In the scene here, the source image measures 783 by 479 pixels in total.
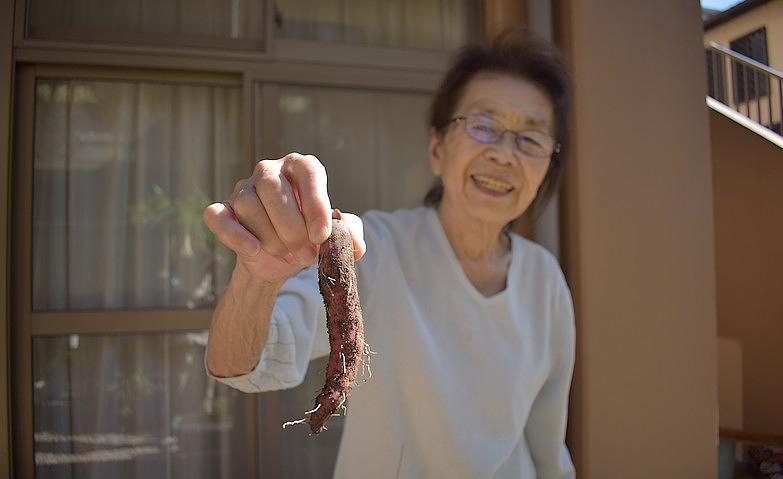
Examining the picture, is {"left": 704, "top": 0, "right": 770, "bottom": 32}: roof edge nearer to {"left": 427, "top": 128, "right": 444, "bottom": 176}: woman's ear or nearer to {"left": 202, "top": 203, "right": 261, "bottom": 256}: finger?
{"left": 427, "top": 128, "right": 444, "bottom": 176}: woman's ear

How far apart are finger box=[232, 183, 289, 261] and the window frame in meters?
2.17

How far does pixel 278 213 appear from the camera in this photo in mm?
916

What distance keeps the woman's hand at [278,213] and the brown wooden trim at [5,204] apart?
2388 millimetres

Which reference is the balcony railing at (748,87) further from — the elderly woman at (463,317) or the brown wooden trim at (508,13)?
the elderly woman at (463,317)

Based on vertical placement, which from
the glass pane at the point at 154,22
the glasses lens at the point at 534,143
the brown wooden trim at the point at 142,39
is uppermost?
the glass pane at the point at 154,22

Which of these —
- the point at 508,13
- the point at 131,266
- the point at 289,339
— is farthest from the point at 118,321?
the point at 508,13

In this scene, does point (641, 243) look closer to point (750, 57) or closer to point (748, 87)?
point (748, 87)

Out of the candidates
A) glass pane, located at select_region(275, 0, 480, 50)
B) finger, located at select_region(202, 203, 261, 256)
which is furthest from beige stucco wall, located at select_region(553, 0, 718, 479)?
finger, located at select_region(202, 203, 261, 256)

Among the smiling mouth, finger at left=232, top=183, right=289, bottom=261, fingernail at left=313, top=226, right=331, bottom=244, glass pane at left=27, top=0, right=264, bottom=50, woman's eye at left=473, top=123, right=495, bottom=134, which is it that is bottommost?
fingernail at left=313, top=226, right=331, bottom=244

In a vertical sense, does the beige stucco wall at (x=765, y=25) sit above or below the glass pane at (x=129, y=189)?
above

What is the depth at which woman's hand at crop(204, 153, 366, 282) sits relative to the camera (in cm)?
90

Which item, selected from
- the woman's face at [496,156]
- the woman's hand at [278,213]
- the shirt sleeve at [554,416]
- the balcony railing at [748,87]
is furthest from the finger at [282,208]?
the balcony railing at [748,87]

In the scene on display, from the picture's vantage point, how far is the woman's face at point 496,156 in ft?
5.96

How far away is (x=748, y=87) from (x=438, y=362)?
474cm
